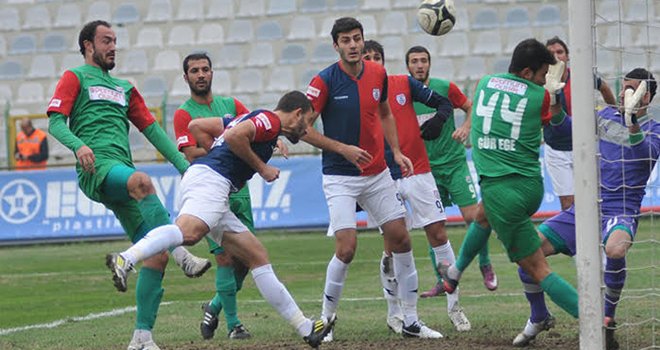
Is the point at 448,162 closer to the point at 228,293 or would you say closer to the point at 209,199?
the point at 228,293

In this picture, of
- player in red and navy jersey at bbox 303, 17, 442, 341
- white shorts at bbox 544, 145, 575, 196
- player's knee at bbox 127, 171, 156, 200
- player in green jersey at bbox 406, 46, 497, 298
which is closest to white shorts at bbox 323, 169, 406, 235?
player in red and navy jersey at bbox 303, 17, 442, 341

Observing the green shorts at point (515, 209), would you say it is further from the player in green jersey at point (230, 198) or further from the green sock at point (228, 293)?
the green sock at point (228, 293)

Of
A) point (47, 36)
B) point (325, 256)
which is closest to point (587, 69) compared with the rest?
point (325, 256)

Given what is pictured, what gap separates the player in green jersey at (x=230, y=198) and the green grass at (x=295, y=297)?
20 cm

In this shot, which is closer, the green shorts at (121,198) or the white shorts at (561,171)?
the green shorts at (121,198)

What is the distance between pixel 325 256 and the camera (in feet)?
59.8

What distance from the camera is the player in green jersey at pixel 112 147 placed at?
9109 mm

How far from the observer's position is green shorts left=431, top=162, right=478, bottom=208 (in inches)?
501

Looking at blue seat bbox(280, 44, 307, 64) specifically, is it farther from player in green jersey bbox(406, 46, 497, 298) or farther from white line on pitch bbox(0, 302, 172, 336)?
white line on pitch bbox(0, 302, 172, 336)

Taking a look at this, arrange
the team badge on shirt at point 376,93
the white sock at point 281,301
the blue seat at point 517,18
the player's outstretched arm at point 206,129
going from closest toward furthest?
1. the white sock at point 281,301
2. the player's outstretched arm at point 206,129
3. the team badge on shirt at point 376,93
4. the blue seat at point 517,18

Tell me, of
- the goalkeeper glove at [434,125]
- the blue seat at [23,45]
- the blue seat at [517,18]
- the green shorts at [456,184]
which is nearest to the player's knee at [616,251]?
the goalkeeper glove at [434,125]

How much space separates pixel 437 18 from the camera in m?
11.5

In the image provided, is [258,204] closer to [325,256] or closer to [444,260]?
[325,256]

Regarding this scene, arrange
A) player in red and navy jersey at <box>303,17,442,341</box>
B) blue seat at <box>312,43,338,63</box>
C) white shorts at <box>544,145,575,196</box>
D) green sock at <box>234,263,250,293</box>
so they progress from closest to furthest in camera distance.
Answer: player in red and navy jersey at <box>303,17,442,341</box>, green sock at <box>234,263,250,293</box>, white shorts at <box>544,145,575,196</box>, blue seat at <box>312,43,338,63</box>
